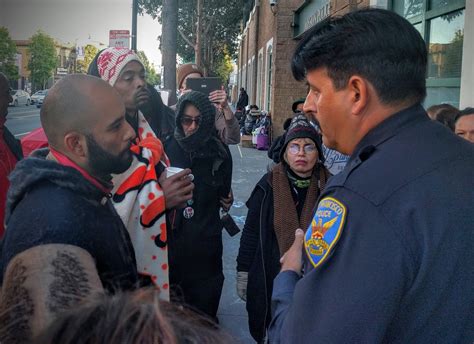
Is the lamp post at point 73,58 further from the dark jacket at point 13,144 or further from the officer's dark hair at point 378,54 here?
the officer's dark hair at point 378,54

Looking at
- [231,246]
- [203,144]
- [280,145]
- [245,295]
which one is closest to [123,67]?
[203,144]

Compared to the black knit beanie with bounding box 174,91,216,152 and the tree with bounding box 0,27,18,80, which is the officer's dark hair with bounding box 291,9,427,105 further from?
the tree with bounding box 0,27,18,80

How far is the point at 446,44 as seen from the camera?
18.4 feet

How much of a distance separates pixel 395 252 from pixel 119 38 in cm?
1141

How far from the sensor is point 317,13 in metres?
11.8

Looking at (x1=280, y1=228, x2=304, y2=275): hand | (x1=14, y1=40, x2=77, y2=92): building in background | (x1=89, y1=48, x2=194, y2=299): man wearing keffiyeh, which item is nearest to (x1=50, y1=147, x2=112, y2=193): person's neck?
(x1=89, y1=48, x2=194, y2=299): man wearing keffiyeh

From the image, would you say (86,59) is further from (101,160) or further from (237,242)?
(101,160)

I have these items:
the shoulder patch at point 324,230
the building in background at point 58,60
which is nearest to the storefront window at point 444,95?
the shoulder patch at point 324,230

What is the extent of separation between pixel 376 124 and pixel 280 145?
6.75ft

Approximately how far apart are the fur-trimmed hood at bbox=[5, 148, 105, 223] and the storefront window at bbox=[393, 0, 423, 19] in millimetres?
5524

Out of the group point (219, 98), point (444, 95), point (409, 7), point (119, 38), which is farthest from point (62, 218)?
point (119, 38)

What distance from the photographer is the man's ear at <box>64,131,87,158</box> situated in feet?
5.75

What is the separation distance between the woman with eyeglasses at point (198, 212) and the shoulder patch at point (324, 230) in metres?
2.25

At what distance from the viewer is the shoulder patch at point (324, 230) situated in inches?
50.7
